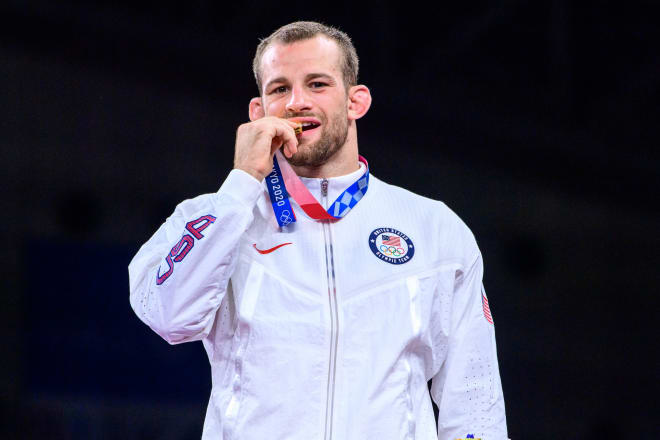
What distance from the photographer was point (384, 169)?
6238 mm

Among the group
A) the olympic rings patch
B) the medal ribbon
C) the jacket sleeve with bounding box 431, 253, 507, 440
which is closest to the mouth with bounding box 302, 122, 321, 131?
the medal ribbon

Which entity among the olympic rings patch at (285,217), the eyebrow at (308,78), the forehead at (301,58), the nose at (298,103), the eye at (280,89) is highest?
the forehead at (301,58)

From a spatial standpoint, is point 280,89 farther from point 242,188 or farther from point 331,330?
point 331,330

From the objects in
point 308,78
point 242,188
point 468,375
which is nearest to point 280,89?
point 308,78

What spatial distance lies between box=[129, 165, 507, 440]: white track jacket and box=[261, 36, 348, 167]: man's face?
0.11m

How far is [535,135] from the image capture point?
6.50m

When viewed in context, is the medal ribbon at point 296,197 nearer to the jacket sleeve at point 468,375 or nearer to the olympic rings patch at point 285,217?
the olympic rings patch at point 285,217

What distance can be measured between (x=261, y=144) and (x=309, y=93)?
315 millimetres

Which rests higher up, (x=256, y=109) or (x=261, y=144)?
(x=256, y=109)

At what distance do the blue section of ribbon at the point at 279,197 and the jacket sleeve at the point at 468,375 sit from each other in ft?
1.65

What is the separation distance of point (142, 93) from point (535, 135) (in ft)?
9.44

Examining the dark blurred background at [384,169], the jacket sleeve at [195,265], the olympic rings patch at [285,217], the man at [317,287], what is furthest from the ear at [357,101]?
the dark blurred background at [384,169]

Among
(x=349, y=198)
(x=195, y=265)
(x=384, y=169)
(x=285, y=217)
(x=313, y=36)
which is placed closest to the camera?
(x=195, y=265)

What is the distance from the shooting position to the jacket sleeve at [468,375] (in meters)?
2.35
